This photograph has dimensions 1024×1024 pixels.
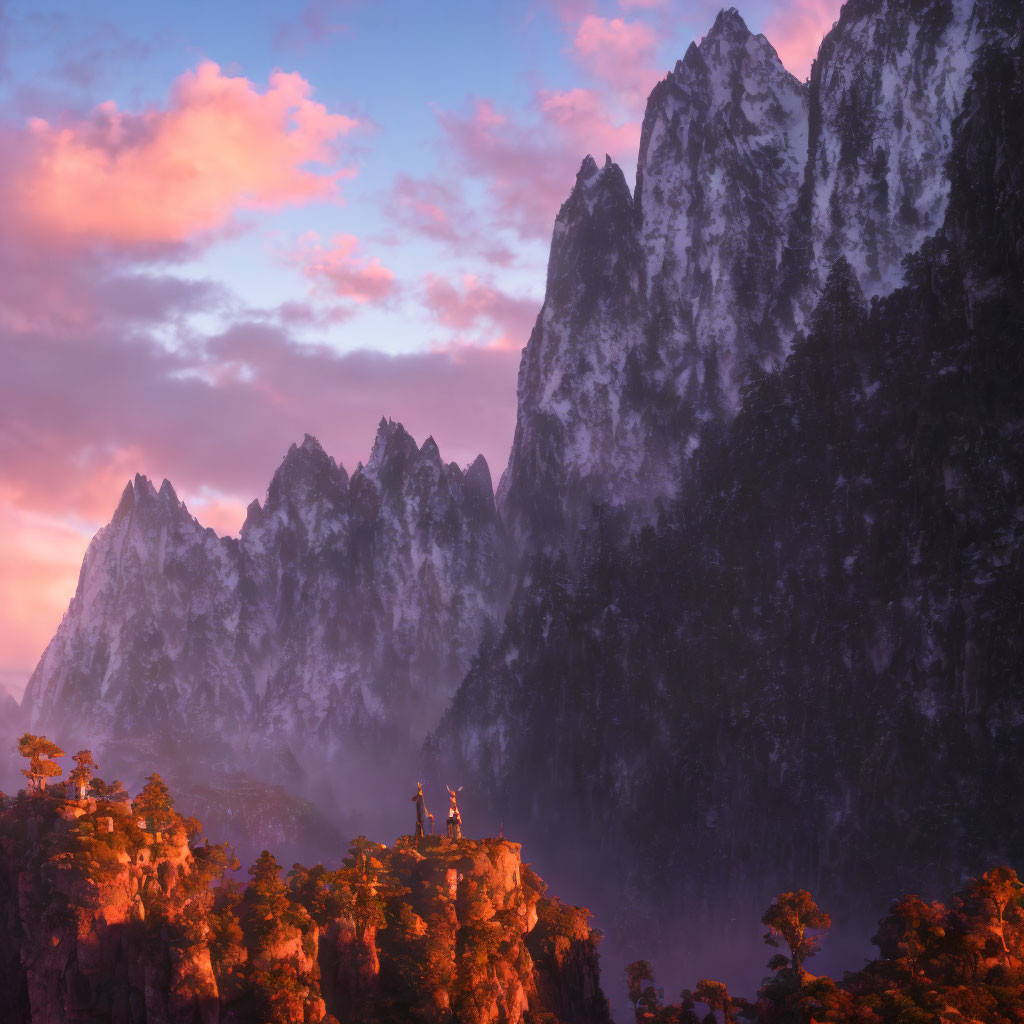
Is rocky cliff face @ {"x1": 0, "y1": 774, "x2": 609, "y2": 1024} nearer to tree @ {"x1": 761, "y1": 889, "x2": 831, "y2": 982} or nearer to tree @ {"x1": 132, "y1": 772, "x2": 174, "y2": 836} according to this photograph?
tree @ {"x1": 132, "y1": 772, "x2": 174, "y2": 836}

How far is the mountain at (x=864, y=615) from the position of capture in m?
160

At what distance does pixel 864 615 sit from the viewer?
17450cm

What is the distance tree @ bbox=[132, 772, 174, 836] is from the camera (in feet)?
347

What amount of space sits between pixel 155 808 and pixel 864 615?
105m

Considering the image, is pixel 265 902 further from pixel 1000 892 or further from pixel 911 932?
pixel 1000 892

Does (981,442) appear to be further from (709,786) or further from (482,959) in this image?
(482,959)

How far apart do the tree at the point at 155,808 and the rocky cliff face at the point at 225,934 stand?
796 mm

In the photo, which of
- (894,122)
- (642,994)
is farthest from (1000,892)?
(894,122)

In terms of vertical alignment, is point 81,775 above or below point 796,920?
above

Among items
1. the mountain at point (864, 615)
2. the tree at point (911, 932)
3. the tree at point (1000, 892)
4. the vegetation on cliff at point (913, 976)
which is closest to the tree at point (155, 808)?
the vegetation on cliff at point (913, 976)

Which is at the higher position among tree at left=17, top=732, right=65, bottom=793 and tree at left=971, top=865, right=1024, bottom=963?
tree at left=17, top=732, right=65, bottom=793

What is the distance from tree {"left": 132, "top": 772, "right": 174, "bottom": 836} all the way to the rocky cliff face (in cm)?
80

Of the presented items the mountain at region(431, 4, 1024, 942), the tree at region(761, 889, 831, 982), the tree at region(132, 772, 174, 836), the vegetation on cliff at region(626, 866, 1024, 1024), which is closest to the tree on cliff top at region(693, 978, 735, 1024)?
the vegetation on cliff at region(626, 866, 1024, 1024)

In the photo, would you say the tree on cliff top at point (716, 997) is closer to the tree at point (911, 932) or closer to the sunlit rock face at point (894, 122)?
the tree at point (911, 932)
